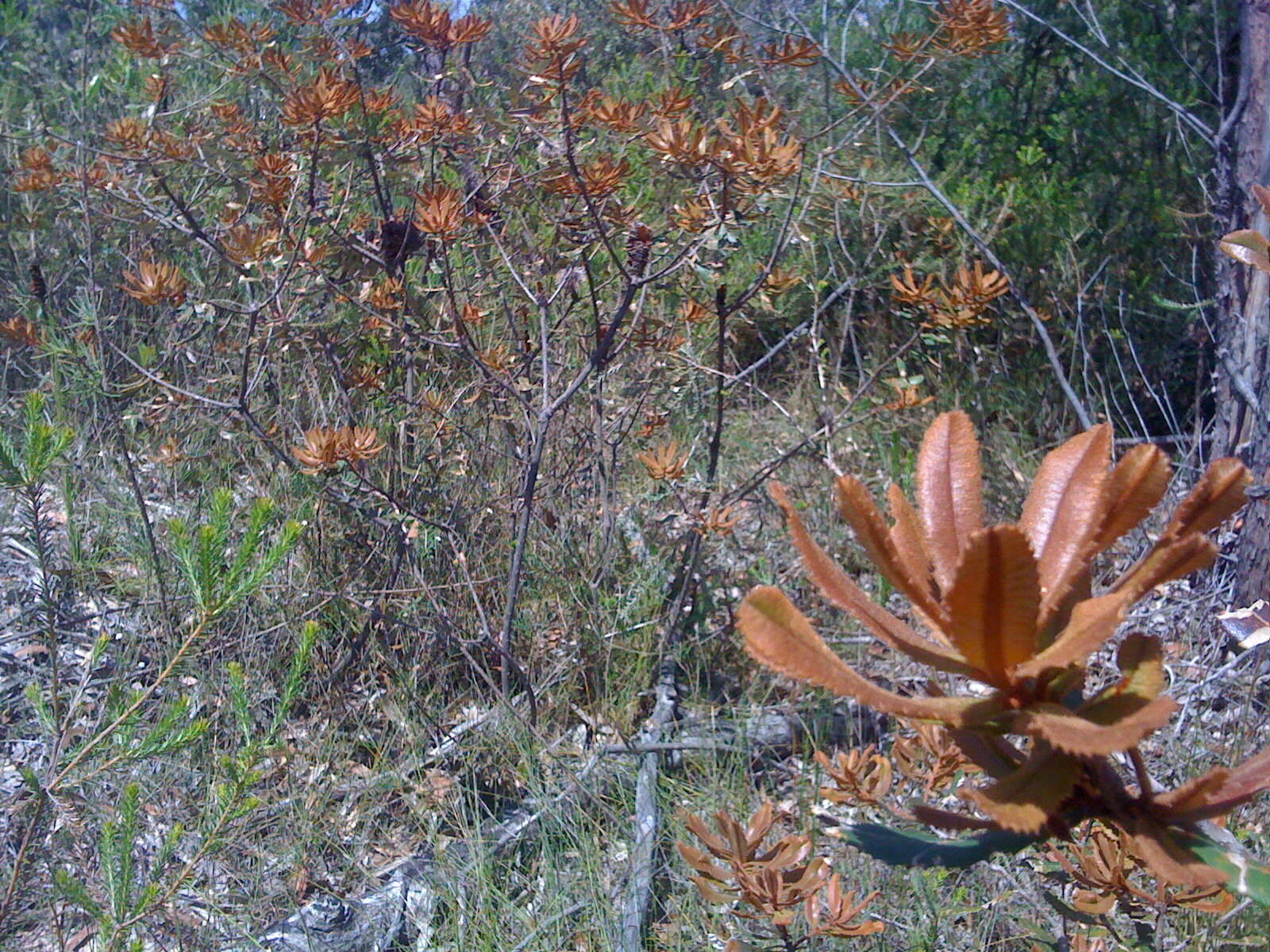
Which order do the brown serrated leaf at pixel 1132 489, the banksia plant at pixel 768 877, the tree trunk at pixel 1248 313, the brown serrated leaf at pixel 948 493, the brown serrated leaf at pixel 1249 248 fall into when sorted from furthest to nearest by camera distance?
the tree trunk at pixel 1248 313, the banksia plant at pixel 768 877, the brown serrated leaf at pixel 1249 248, the brown serrated leaf at pixel 948 493, the brown serrated leaf at pixel 1132 489

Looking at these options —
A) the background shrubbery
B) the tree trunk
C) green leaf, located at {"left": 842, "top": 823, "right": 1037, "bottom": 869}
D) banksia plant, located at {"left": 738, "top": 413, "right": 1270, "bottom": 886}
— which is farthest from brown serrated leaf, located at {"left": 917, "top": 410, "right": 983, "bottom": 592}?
the tree trunk

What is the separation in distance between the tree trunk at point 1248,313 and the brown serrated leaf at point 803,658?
259 cm

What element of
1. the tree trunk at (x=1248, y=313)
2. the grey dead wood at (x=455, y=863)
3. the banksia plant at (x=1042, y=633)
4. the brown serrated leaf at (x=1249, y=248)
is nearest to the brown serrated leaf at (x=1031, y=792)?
the banksia plant at (x=1042, y=633)

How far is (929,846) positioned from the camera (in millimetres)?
977

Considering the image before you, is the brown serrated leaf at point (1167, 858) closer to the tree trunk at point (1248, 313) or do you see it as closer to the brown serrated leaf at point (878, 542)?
the brown serrated leaf at point (878, 542)

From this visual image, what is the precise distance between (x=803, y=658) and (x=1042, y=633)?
0.69ft

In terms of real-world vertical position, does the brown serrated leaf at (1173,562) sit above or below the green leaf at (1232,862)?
above

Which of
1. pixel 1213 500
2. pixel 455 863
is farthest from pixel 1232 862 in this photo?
pixel 455 863

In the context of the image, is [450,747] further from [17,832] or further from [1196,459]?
[1196,459]

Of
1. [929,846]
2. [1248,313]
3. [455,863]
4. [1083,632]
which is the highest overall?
[1083,632]

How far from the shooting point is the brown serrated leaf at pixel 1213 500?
0.86 meters

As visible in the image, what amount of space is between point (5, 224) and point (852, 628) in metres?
4.02

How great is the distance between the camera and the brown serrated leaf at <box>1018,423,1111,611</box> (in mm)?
878

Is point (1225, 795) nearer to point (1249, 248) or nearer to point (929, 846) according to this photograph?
point (929, 846)
